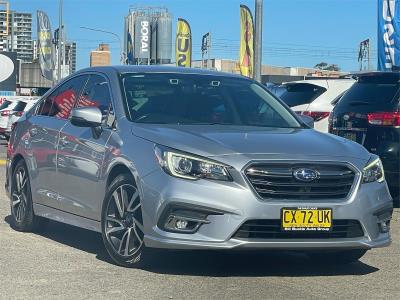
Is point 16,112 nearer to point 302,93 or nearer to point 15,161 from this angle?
point 302,93

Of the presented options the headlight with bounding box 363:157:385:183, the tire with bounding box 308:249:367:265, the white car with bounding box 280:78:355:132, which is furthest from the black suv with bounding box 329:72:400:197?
the headlight with bounding box 363:157:385:183

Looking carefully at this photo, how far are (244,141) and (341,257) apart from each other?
1464mm

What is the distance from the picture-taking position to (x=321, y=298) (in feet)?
18.3

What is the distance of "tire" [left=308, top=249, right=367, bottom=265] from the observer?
6703 mm

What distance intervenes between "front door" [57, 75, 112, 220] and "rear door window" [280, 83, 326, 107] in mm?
6818

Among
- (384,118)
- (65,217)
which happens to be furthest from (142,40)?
(65,217)

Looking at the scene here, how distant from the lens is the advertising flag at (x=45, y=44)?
42906 mm

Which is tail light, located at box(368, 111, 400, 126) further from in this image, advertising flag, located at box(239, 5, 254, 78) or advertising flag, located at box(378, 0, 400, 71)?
advertising flag, located at box(239, 5, 254, 78)

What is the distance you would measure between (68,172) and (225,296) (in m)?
2.27

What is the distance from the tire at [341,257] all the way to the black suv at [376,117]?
8.93 feet

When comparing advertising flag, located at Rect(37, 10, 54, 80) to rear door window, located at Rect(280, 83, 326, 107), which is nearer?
rear door window, located at Rect(280, 83, 326, 107)

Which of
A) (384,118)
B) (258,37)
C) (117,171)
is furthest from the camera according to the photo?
(258,37)

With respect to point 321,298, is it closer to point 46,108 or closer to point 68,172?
point 68,172

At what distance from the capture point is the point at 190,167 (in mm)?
5848
